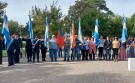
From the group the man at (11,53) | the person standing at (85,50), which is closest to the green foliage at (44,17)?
the person standing at (85,50)

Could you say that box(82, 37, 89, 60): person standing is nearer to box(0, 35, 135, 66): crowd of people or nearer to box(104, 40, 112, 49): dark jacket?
box(0, 35, 135, 66): crowd of people

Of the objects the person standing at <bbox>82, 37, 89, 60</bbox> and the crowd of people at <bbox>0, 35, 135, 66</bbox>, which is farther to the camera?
the person standing at <bbox>82, 37, 89, 60</bbox>

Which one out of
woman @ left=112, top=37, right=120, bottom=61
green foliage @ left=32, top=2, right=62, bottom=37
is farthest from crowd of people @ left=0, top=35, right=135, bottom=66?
green foliage @ left=32, top=2, right=62, bottom=37

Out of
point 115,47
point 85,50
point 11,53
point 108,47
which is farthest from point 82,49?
point 11,53

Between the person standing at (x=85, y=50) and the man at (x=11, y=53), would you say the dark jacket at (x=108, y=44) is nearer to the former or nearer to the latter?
the person standing at (x=85, y=50)

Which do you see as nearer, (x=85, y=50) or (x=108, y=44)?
(x=108, y=44)

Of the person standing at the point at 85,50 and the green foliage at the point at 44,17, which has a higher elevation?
the green foliage at the point at 44,17

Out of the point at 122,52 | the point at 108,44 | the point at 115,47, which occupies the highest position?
the point at 108,44

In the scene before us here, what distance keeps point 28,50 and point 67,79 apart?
10.6 metres

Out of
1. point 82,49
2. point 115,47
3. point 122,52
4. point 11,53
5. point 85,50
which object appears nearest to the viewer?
point 11,53

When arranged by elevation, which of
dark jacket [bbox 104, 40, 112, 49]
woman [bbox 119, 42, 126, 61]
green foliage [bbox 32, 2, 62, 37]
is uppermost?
green foliage [bbox 32, 2, 62, 37]

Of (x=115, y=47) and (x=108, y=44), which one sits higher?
(x=108, y=44)

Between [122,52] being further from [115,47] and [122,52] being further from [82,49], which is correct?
[82,49]

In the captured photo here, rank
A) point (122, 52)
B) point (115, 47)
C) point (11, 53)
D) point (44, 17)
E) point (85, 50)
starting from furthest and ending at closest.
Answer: point (44, 17) < point (85, 50) < point (122, 52) < point (115, 47) < point (11, 53)
